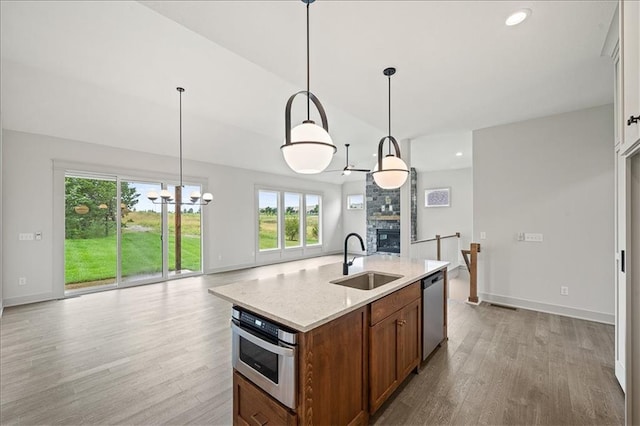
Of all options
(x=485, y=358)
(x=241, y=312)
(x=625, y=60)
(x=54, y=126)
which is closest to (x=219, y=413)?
(x=241, y=312)

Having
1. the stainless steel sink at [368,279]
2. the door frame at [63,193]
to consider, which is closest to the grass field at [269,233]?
the door frame at [63,193]

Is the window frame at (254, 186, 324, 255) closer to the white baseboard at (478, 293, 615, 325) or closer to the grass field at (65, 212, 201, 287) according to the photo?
the grass field at (65, 212, 201, 287)

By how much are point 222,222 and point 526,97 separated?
6.37 m

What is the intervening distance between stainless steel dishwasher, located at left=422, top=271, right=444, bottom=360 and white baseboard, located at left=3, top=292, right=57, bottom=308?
590cm

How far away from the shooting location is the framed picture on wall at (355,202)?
1047 centimetres

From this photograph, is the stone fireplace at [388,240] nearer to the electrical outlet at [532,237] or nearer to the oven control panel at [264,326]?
the electrical outlet at [532,237]

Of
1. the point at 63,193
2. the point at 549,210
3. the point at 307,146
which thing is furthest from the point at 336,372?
the point at 63,193

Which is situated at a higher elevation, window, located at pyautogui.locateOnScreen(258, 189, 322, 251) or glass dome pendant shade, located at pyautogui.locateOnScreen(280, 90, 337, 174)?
glass dome pendant shade, located at pyautogui.locateOnScreen(280, 90, 337, 174)

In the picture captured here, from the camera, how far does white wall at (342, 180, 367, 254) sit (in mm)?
10352

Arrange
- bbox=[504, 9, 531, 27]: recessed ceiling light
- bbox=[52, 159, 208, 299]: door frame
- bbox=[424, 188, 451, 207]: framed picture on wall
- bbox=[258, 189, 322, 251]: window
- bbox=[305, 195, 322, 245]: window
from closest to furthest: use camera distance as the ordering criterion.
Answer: bbox=[504, 9, 531, 27]: recessed ceiling light < bbox=[52, 159, 208, 299]: door frame < bbox=[258, 189, 322, 251]: window < bbox=[424, 188, 451, 207]: framed picture on wall < bbox=[305, 195, 322, 245]: window

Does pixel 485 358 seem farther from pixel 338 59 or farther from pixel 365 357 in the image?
pixel 338 59

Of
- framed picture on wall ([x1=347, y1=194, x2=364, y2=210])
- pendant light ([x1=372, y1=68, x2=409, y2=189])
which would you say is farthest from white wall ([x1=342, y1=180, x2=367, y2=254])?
pendant light ([x1=372, y1=68, x2=409, y2=189])

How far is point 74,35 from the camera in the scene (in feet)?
8.96

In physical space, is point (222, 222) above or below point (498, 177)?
below
